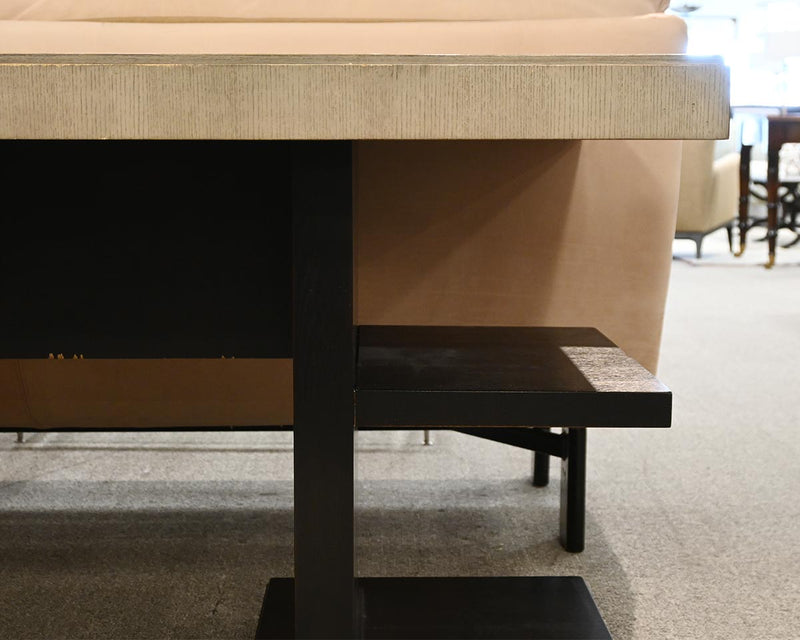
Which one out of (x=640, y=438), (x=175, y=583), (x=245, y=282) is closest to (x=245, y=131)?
(x=245, y=282)

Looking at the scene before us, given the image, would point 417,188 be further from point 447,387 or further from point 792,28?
point 792,28

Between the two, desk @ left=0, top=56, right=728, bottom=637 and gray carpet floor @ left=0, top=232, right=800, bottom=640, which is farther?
gray carpet floor @ left=0, top=232, right=800, bottom=640

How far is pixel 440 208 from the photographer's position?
1.08m

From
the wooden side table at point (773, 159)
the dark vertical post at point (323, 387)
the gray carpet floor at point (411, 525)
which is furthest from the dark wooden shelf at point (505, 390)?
the wooden side table at point (773, 159)

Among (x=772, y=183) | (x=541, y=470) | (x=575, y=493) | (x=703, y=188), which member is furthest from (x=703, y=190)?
(x=575, y=493)

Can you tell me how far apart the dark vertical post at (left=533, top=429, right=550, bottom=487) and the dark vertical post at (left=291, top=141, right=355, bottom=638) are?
0.75 m

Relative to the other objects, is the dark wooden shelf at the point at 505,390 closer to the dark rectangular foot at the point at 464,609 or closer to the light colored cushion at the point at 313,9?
the dark rectangular foot at the point at 464,609

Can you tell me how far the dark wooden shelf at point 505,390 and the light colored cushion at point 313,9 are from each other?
452mm

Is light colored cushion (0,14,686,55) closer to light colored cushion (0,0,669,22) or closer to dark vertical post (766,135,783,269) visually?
light colored cushion (0,0,669,22)

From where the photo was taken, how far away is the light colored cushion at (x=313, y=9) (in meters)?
1.10

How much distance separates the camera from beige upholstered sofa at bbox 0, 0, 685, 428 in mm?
1063

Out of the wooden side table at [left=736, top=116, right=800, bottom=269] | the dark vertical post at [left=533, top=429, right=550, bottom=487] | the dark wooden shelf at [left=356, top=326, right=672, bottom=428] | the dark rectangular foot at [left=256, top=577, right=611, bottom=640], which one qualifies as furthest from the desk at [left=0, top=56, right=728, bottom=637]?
the wooden side table at [left=736, top=116, right=800, bottom=269]

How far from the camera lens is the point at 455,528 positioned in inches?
47.9

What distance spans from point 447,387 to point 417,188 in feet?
1.42
